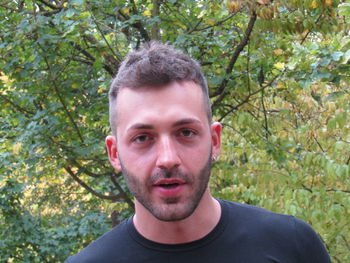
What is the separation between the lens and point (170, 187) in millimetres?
1408

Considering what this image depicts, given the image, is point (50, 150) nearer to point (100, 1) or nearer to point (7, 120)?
point (7, 120)

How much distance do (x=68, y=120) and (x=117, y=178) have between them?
0.97 m

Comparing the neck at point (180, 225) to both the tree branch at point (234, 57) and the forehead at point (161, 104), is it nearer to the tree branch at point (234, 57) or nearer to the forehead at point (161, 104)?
the forehead at point (161, 104)

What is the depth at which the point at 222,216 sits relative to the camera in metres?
1.60

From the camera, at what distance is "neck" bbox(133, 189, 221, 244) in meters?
1.51

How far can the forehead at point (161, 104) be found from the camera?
4.67 ft

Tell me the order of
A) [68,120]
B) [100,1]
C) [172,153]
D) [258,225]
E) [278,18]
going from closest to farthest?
[172,153], [258,225], [278,18], [100,1], [68,120]

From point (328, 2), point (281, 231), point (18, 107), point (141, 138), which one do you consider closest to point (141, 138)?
point (141, 138)

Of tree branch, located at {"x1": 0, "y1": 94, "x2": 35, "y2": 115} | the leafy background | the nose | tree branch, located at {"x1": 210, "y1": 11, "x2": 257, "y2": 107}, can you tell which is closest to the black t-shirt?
the nose

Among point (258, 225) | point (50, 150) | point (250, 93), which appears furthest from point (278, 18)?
point (258, 225)

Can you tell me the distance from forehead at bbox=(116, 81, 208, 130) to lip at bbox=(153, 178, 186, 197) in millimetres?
169

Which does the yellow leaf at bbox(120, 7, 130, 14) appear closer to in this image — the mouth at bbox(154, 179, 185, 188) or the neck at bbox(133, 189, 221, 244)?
the neck at bbox(133, 189, 221, 244)

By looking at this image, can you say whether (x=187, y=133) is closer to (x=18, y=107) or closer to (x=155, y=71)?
(x=155, y=71)

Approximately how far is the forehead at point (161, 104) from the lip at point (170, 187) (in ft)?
0.55
